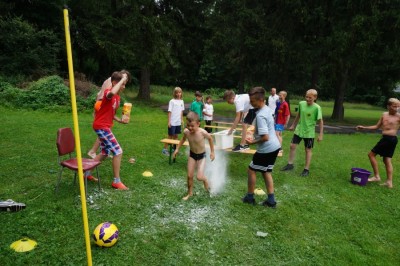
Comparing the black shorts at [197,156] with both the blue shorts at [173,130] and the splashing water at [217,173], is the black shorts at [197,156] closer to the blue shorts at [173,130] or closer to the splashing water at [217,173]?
the splashing water at [217,173]

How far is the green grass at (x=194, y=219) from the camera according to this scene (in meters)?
3.96

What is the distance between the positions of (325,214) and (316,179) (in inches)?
85.6

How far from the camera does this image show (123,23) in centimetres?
2123

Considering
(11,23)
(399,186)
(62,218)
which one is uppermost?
(11,23)

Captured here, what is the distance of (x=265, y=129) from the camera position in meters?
5.09

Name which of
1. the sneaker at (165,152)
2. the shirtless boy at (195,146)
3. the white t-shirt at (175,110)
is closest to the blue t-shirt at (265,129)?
the shirtless boy at (195,146)

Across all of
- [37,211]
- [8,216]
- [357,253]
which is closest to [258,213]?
[357,253]

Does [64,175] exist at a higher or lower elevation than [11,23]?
lower

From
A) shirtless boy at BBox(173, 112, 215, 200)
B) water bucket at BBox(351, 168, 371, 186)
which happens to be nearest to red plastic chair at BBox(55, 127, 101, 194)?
shirtless boy at BBox(173, 112, 215, 200)

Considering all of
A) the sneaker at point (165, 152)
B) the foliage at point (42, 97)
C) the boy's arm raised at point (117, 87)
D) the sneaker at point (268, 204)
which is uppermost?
the boy's arm raised at point (117, 87)

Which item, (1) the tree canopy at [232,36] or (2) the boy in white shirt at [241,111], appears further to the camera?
(1) the tree canopy at [232,36]

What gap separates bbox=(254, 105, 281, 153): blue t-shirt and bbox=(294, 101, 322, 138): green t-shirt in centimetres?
251

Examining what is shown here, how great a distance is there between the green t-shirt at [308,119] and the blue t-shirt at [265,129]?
2.51 m

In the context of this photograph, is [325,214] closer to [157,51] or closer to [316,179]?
[316,179]
